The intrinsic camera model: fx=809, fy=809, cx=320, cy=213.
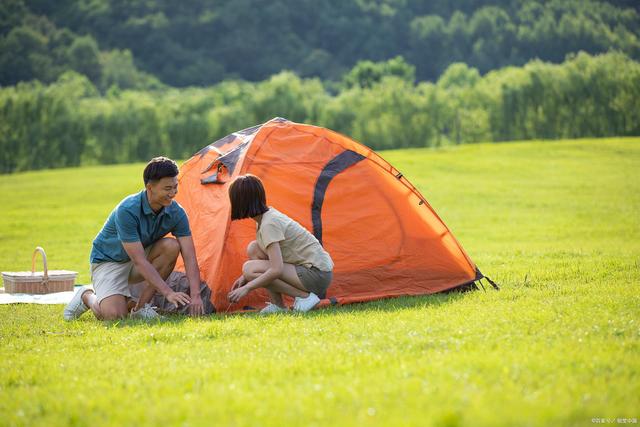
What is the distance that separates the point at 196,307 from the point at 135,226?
91 centimetres

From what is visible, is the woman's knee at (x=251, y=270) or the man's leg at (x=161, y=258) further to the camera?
the man's leg at (x=161, y=258)

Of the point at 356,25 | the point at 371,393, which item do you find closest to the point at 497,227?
the point at 371,393

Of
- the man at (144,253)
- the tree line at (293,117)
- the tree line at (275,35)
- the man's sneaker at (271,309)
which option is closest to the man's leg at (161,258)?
the man at (144,253)

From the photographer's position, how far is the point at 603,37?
7900cm

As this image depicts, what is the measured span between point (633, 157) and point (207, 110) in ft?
80.8

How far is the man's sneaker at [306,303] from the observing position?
7.21 meters

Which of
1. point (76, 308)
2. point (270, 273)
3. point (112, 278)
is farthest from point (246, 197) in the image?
point (76, 308)

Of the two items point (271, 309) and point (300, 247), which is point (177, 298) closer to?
point (271, 309)

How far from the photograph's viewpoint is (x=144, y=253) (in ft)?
23.7

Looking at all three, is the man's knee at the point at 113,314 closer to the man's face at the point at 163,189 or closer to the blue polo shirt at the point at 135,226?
the blue polo shirt at the point at 135,226

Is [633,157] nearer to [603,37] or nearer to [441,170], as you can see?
[441,170]

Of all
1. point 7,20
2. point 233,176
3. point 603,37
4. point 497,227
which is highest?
point 7,20

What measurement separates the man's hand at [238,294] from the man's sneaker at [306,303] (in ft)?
1.56

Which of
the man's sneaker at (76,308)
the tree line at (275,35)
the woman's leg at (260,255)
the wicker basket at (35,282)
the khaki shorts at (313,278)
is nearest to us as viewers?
the khaki shorts at (313,278)
